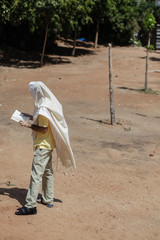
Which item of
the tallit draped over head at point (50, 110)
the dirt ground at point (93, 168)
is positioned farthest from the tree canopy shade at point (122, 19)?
the tallit draped over head at point (50, 110)

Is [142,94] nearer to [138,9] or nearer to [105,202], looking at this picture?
[105,202]

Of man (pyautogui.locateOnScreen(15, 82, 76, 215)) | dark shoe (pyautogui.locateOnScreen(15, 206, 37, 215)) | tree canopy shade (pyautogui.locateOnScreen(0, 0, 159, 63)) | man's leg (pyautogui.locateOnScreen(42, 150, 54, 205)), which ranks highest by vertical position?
tree canopy shade (pyautogui.locateOnScreen(0, 0, 159, 63))

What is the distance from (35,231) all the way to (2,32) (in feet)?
73.0

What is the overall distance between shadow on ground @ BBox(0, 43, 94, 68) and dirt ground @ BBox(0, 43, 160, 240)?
4.60m

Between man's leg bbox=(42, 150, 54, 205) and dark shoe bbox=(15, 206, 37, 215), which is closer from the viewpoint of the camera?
dark shoe bbox=(15, 206, 37, 215)

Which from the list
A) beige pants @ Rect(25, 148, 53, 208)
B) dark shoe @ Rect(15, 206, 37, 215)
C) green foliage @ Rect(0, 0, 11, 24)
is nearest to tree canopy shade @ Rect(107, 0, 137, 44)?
green foliage @ Rect(0, 0, 11, 24)

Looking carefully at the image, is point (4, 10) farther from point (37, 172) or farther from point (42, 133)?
point (37, 172)

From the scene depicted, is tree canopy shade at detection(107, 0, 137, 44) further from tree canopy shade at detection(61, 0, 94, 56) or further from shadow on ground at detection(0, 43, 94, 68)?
tree canopy shade at detection(61, 0, 94, 56)

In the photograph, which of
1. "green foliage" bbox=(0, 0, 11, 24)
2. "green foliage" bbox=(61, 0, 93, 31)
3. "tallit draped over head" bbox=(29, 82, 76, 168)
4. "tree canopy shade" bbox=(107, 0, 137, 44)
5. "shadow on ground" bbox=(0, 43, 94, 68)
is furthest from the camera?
"tree canopy shade" bbox=(107, 0, 137, 44)

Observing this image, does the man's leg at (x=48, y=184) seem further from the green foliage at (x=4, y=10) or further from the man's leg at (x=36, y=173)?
the green foliage at (x=4, y=10)

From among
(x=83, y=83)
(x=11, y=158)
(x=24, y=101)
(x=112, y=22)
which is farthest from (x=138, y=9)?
(x=11, y=158)

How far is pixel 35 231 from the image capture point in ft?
15.2

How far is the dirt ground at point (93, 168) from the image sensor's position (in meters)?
4.95

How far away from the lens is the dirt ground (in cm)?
495
